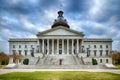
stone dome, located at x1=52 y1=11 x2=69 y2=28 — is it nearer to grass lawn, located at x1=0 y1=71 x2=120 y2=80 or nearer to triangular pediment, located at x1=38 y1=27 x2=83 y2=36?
triangular pediment, located at x1=38 y1=27 x2=83 y2=36

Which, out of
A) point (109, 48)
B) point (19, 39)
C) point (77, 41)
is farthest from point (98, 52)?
point (19, 39)

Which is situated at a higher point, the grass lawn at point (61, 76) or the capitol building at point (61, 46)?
the capitol building at point (61, 46)

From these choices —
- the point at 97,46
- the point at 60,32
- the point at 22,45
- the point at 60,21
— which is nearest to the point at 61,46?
the point at 60,32

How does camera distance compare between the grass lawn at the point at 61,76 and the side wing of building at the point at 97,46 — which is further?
the side wing of building at the point at 97,46

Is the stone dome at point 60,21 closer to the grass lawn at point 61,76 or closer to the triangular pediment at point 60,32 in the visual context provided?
the triangular pediment at point 60,32

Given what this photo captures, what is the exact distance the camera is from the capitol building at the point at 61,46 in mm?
75325

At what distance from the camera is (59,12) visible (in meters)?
101

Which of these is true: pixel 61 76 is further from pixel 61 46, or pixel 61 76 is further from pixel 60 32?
pixel 61 46

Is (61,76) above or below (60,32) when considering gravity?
below

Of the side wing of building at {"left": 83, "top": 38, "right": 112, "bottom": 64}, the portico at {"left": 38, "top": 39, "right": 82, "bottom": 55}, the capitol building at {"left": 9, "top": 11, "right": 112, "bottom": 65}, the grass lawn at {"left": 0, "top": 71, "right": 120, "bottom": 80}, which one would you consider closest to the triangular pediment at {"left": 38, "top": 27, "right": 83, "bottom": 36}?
the capitol building at {"left": 9, "top": 11, "right": 112, "bottom": 65}

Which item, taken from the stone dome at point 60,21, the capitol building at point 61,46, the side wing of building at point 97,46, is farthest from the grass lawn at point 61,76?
the stone dome at point 60,21

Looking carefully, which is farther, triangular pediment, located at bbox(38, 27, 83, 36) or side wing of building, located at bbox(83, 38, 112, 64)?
side wing of building, located at bbox(83, 38, 112, 64)

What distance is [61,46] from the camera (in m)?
84.6

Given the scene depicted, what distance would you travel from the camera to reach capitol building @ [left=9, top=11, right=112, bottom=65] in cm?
7532
